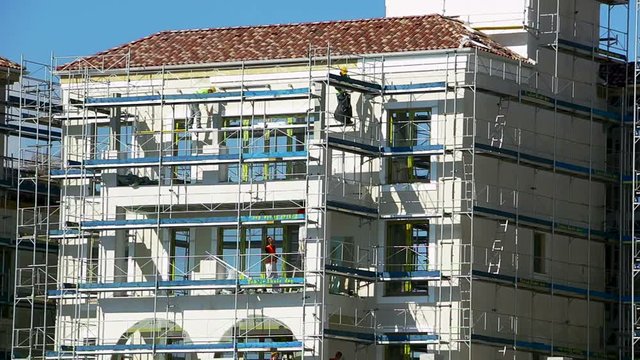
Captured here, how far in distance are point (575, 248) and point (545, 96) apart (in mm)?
5372

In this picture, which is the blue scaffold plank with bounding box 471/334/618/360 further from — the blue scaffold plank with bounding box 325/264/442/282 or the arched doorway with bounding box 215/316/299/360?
the arched doorway with bounding box 215/316/299/360

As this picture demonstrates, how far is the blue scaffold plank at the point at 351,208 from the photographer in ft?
240

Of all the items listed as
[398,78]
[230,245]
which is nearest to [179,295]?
[230,245]

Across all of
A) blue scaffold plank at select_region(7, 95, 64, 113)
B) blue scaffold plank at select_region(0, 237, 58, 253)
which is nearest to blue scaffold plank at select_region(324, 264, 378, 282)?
blue scaffold plank at select_region(7, 95, 64, 113)

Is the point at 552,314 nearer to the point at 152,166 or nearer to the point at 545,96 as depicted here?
the point at 545,96

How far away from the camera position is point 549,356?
76188mm

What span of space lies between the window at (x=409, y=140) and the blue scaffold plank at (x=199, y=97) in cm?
343

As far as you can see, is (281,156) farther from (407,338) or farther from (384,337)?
(407,338)

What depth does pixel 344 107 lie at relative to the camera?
75.1m

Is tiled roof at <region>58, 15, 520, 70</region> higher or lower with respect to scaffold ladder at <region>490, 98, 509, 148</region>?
higher

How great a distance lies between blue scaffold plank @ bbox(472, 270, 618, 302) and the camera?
73.9 m

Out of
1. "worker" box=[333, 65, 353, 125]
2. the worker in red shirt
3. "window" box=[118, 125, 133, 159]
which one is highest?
"worker" box=[333, 65, 353, 125]

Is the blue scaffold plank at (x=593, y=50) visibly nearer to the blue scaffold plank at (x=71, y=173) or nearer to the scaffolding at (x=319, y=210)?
the scaffolding at (x=319, y=210)

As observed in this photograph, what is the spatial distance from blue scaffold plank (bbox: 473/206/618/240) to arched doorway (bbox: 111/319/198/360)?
1045cm
